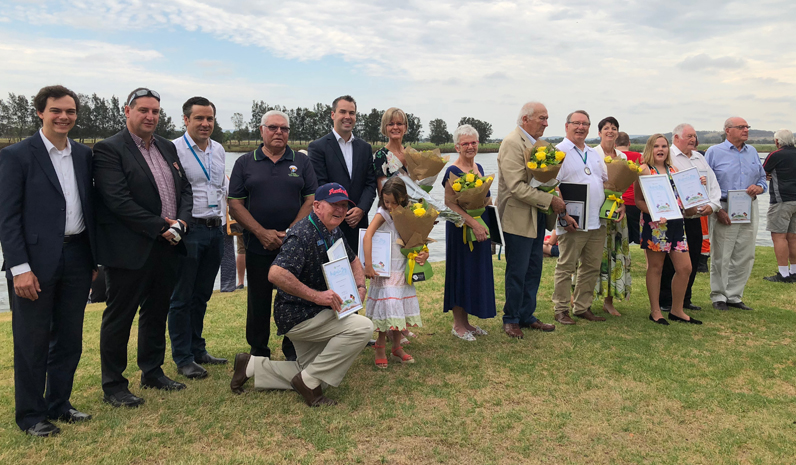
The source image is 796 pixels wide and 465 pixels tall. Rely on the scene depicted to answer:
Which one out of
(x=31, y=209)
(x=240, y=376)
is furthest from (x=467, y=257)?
(x=31, y=209)

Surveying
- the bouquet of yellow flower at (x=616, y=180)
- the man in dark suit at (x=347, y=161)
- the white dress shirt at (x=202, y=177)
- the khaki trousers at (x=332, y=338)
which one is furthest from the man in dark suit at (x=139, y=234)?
the bouquet of yellow flower at (x=616, y=180)

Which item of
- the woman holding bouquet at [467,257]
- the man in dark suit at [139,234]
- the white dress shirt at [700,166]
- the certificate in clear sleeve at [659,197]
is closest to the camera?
the man in dark suit at [139,234]

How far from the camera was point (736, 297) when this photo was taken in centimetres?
673

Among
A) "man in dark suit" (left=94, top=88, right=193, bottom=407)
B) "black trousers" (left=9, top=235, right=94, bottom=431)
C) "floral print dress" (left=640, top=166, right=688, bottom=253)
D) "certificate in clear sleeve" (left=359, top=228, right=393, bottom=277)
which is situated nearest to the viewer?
"black trousers" (left=9, top=235, right=94, bottom=431)

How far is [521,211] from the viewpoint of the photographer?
552cm

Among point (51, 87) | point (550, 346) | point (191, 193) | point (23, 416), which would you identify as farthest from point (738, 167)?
point (23, 416)

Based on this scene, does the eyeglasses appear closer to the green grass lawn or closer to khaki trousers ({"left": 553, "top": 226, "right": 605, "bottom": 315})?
the green grass lawn

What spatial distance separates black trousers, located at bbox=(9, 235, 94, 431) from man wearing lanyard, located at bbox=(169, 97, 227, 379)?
0.94m

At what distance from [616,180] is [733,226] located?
2.15 m

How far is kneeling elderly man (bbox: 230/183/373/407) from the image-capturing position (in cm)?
378

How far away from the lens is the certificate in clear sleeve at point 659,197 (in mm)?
5766

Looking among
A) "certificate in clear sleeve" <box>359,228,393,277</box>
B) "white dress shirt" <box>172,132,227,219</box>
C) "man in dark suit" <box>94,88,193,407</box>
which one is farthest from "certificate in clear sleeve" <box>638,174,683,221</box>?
"man in dark suit" <box>94,88,193,407</box>

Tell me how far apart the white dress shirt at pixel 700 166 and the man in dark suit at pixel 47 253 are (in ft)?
20.5

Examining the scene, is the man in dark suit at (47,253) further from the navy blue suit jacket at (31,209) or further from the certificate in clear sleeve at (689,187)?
the certificate in clear sleeve at (689,187)
